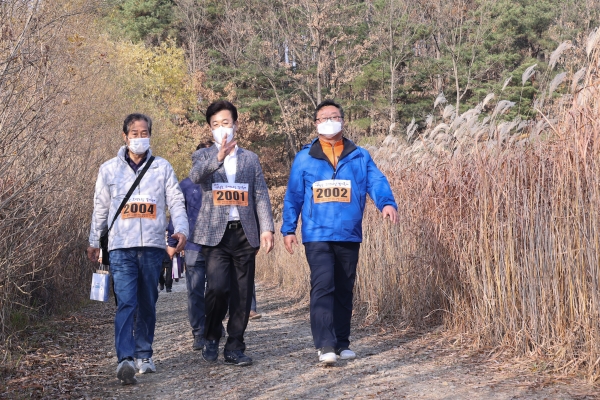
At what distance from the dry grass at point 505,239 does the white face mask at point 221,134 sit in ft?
6.67

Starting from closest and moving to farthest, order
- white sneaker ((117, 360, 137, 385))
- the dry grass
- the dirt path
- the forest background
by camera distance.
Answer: the dirt path < the dry grass < the forest background < white sneaker ((117, 360, 137, 385))

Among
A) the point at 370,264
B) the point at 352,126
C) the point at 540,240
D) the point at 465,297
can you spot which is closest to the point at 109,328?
the point at 370,264

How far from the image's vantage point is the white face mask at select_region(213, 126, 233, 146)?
6224 millimetres

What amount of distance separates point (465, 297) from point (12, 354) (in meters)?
3.91

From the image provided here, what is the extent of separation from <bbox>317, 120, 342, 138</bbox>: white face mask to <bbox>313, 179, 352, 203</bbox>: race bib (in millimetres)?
403

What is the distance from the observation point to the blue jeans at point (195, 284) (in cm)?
737

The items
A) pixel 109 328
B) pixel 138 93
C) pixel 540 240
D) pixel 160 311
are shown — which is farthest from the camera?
pixel 138 93

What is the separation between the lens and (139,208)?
5.84 meters

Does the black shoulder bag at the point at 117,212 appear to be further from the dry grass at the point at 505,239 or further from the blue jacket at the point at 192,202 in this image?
the dry grass at the point at 505,239

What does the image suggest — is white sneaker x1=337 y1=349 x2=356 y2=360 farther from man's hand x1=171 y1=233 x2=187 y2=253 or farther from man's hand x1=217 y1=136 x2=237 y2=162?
man's hand x1=217 y1=136 x2=237 y2=162

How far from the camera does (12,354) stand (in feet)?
22.3

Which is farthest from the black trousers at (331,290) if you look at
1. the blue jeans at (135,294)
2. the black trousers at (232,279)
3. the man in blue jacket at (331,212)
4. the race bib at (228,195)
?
the blue jeans at (135,294)

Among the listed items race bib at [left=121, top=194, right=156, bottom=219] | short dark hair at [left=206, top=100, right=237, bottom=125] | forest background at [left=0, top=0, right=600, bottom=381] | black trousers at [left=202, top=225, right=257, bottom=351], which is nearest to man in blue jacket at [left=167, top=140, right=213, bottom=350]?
short dark hair at [left=206, top=100, right=237, bottom=125]

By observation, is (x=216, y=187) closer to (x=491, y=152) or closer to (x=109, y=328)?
(x=491, y=152)
